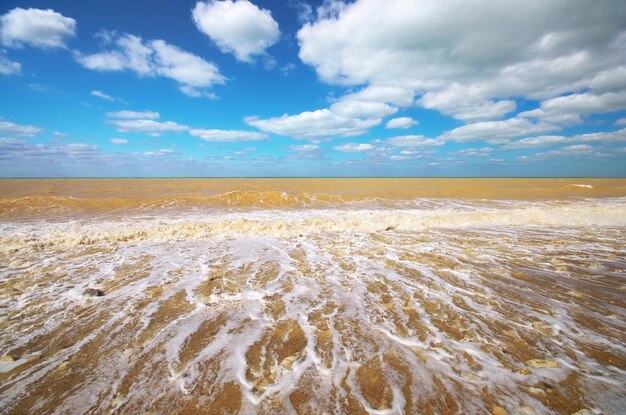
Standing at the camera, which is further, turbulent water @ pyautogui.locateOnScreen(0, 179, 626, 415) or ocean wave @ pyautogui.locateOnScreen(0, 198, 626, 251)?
ocean wave @ pyautogui.locateOnScreen(0, 198, 626, 251)

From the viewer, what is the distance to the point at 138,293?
221 inches

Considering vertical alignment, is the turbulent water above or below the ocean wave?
above

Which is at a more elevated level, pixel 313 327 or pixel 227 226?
pixel 313 327

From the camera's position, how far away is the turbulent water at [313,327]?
3.03m

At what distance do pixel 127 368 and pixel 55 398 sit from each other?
26.6 inches

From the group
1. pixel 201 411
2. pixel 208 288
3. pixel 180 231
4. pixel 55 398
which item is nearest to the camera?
pixel 201 411

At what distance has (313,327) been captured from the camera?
14.4ft

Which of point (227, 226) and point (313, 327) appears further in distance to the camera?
point (227, 226)

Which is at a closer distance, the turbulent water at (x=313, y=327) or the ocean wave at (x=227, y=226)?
the turbulent water at (x=313, y=327)

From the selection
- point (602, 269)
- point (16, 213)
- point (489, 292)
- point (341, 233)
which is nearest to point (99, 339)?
point (489, 292)

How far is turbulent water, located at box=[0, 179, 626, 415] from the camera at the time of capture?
9.95 feet

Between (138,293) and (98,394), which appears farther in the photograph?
(138,293)

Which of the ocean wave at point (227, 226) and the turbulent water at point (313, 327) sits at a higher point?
the turbulent water at point (313, 327)

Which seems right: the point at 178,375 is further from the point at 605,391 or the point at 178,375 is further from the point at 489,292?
the point at 489,292
